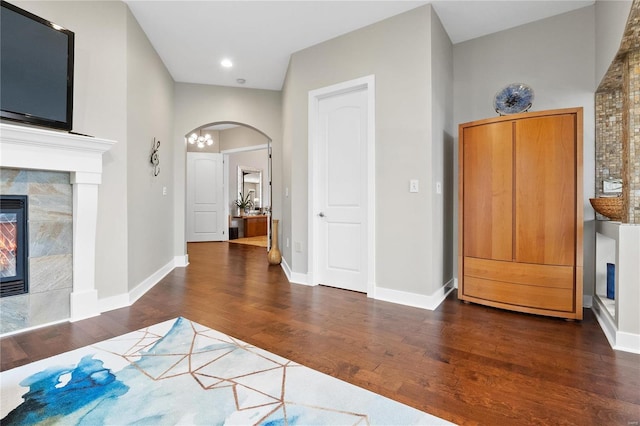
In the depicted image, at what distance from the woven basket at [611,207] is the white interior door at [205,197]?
23.6ft

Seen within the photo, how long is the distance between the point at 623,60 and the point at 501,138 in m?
0.91

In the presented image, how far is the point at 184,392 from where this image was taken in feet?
5.10

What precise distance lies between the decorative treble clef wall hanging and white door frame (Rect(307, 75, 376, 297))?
1800mm

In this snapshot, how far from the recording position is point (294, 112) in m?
3.82

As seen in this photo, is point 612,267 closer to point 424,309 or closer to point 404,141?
point 424,309

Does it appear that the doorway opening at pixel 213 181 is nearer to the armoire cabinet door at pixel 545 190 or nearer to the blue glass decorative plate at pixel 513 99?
the blue glass decorative plate at pixel 513 99

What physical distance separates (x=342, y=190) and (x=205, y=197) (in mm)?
5351

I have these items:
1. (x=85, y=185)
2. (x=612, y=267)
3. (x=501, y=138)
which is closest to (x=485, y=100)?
(x=501, y=138)

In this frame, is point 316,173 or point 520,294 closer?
point 520,294

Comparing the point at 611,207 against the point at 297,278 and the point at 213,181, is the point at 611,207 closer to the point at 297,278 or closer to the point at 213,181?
the point at 297,278

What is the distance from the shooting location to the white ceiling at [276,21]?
289 cm

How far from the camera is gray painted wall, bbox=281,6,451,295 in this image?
2891 mm

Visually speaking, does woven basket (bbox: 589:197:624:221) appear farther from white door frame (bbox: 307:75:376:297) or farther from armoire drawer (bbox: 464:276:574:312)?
white door frame (bbox: 307:75:376:297)

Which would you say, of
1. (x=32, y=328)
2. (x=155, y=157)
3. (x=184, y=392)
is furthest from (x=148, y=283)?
(x=184, y=392)
